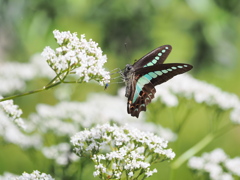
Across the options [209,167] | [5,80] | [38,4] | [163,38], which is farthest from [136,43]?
[209,167]

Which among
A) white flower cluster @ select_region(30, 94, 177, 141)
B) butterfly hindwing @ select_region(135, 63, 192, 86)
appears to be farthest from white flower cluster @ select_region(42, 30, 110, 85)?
white flower cluster @ select_region(30, 94, 177, 141)

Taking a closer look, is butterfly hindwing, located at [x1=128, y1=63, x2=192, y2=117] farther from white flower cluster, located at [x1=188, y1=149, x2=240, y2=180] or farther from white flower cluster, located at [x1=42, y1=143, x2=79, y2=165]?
white flower cluster, located at [x1=188, y1=149, x2=240, y2=180]

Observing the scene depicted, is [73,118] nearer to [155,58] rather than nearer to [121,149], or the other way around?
[155,58]

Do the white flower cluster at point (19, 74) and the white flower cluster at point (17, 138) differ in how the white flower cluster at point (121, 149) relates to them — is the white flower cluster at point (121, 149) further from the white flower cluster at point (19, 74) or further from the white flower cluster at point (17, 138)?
the white flower cluster at point (19, 74)

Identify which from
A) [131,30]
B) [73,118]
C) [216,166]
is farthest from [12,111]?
[131,30]

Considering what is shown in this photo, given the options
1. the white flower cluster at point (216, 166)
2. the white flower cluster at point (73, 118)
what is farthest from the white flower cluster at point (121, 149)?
the white flower cluster at point (73, 118)

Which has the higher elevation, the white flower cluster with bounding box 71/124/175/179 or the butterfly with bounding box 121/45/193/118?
the butterfly with bounding box 121/45/193/118
